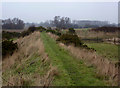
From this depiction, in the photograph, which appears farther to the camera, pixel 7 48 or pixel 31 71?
pixel 7 48

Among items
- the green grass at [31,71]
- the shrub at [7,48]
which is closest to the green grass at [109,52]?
the green grass at [31,71]

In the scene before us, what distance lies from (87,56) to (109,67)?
8.27ft

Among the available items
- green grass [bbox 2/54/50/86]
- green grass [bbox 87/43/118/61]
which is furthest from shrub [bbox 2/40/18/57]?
green grass [bbox 87/43/118/61]

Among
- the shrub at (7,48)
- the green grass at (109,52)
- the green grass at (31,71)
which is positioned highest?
the green grass at (31,71)

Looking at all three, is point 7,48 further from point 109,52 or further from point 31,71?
point 109,52

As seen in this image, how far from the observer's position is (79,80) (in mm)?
5715

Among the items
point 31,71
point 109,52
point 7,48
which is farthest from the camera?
point 7,48

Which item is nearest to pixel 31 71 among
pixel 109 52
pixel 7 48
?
pixel 7 48

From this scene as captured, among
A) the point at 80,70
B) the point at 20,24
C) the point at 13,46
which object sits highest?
the point at 80,70

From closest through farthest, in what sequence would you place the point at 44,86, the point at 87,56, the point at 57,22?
the point at 44,86 → the point at 87,56 → the point at 57,22

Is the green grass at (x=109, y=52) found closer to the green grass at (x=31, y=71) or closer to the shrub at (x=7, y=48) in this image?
the green grass at (x=31, y=71)

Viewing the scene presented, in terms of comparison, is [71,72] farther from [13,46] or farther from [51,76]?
[13,46]

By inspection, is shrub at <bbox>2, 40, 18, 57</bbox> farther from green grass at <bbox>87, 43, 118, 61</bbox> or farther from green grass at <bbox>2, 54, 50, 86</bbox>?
green grass at <bbox>87, 43, 118, 61</bbox>

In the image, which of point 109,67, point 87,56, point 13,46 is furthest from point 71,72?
point 13,46
